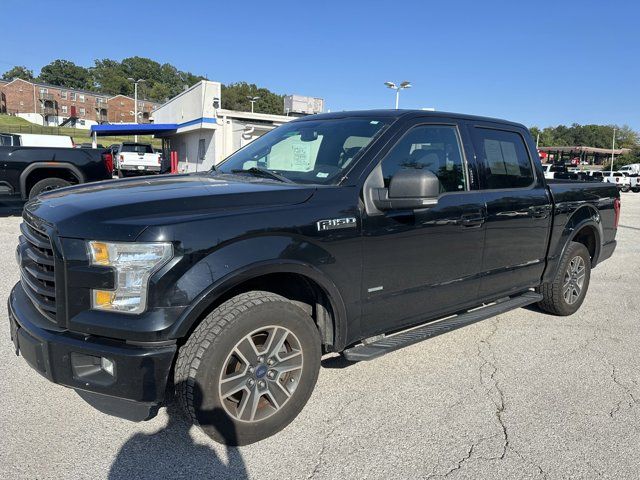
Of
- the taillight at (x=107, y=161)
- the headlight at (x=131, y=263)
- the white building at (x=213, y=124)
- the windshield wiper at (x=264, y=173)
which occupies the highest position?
the white building at (x=213, y=124)

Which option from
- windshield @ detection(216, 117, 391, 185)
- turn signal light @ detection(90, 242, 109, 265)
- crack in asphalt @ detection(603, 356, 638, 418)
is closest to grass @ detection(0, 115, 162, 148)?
windshield @ detection(216, 117, 391, 185)

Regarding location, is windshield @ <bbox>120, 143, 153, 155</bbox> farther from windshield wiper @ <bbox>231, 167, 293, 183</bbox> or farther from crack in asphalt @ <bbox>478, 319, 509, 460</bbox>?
crack in asphalt @ <bbox>478, 319, 509, 460</bbox>

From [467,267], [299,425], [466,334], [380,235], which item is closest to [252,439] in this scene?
[299,425]

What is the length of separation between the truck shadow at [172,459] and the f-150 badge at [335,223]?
1174 mm

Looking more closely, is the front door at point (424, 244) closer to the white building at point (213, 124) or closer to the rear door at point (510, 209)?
the rear door at point (510, 209)

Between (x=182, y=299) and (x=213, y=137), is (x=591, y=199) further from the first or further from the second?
(x=213, y=137)

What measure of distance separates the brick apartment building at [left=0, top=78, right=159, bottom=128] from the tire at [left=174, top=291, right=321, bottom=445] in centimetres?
10815

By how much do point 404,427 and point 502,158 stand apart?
2.54 m

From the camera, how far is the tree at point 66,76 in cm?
13338

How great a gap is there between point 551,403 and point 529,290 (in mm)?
1773

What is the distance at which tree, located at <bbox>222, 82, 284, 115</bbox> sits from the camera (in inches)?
3967

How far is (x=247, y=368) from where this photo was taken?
9.02 feet

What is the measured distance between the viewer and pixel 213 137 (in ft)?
83.9

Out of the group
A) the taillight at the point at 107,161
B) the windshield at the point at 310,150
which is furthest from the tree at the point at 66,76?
the windshield at the point at 310,150
